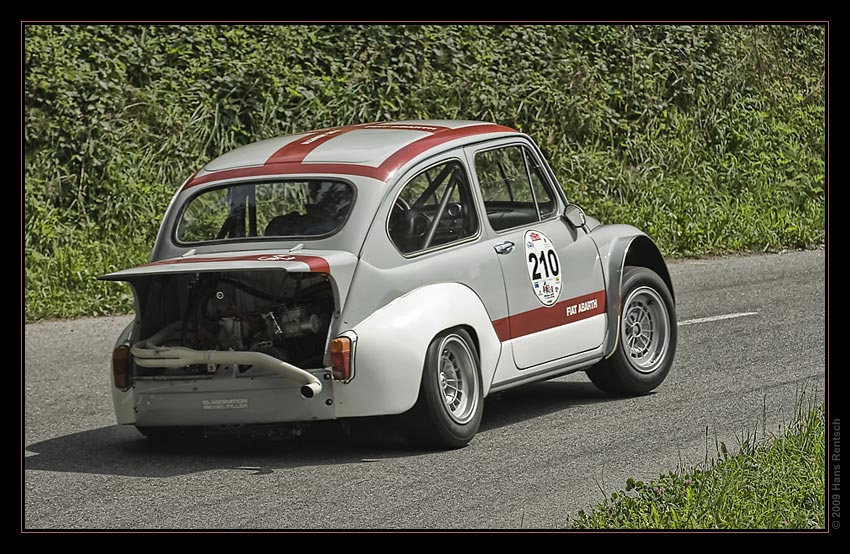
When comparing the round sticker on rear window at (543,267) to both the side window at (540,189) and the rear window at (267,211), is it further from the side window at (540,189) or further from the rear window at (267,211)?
the rear window at (267,211)

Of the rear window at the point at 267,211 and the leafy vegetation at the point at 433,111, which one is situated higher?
the leafy vegetation at the point at 433,111

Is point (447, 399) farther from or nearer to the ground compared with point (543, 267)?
nearer to the ground

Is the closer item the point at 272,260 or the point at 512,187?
the point at 272,260

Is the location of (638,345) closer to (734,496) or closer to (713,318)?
(713,318)

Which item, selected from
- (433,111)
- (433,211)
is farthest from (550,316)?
(433,111)

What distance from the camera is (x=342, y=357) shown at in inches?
279

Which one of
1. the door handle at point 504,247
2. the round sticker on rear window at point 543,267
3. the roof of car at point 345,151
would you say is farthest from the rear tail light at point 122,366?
the round sticker on rear window at point 543,267

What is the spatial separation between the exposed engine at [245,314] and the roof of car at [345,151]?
0.73 m

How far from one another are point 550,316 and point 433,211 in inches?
41.1

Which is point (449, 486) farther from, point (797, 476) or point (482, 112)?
point (482, 112)

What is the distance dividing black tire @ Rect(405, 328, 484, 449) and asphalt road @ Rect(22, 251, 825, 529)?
104 millimetres

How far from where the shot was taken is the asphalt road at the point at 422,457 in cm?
633

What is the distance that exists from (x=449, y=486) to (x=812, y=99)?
16498 millimetres

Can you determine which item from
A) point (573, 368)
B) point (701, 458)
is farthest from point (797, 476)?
point (573, 368)
